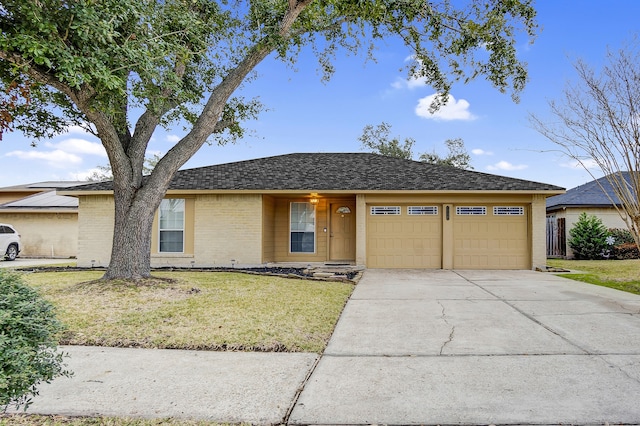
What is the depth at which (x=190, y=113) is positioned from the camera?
10969 millimetres

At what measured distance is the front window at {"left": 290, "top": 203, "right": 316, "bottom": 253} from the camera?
15030 millimetres

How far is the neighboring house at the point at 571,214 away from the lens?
18.4 metres

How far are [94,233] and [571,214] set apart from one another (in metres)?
20.8

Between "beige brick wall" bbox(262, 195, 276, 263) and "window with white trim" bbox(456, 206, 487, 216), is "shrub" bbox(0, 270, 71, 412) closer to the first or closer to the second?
"beige brick wall" bbox(262, 195, 276, 263)

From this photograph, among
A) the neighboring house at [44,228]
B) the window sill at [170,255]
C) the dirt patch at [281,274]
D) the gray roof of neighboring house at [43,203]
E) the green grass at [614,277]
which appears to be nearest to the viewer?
the dirt patch at [281,274]

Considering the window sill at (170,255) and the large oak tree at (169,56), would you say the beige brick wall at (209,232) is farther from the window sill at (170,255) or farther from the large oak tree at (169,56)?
the large oak tree at (169,56)

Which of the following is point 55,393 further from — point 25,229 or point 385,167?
point 25,229

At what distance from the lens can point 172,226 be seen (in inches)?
543

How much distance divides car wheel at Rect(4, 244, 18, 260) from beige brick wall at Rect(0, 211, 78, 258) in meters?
1.88

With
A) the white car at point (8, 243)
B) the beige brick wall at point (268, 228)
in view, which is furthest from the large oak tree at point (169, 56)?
the white car at point (8, 243)

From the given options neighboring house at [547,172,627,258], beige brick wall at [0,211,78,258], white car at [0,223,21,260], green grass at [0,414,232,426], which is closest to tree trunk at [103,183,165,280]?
green grass at [0,414,232,426]

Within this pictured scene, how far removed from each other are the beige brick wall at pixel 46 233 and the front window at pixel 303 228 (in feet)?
38.8

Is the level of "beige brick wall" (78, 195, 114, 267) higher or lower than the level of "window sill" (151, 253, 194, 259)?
higher

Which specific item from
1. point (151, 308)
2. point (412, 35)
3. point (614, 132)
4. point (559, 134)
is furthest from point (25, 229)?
point (614, 132)
